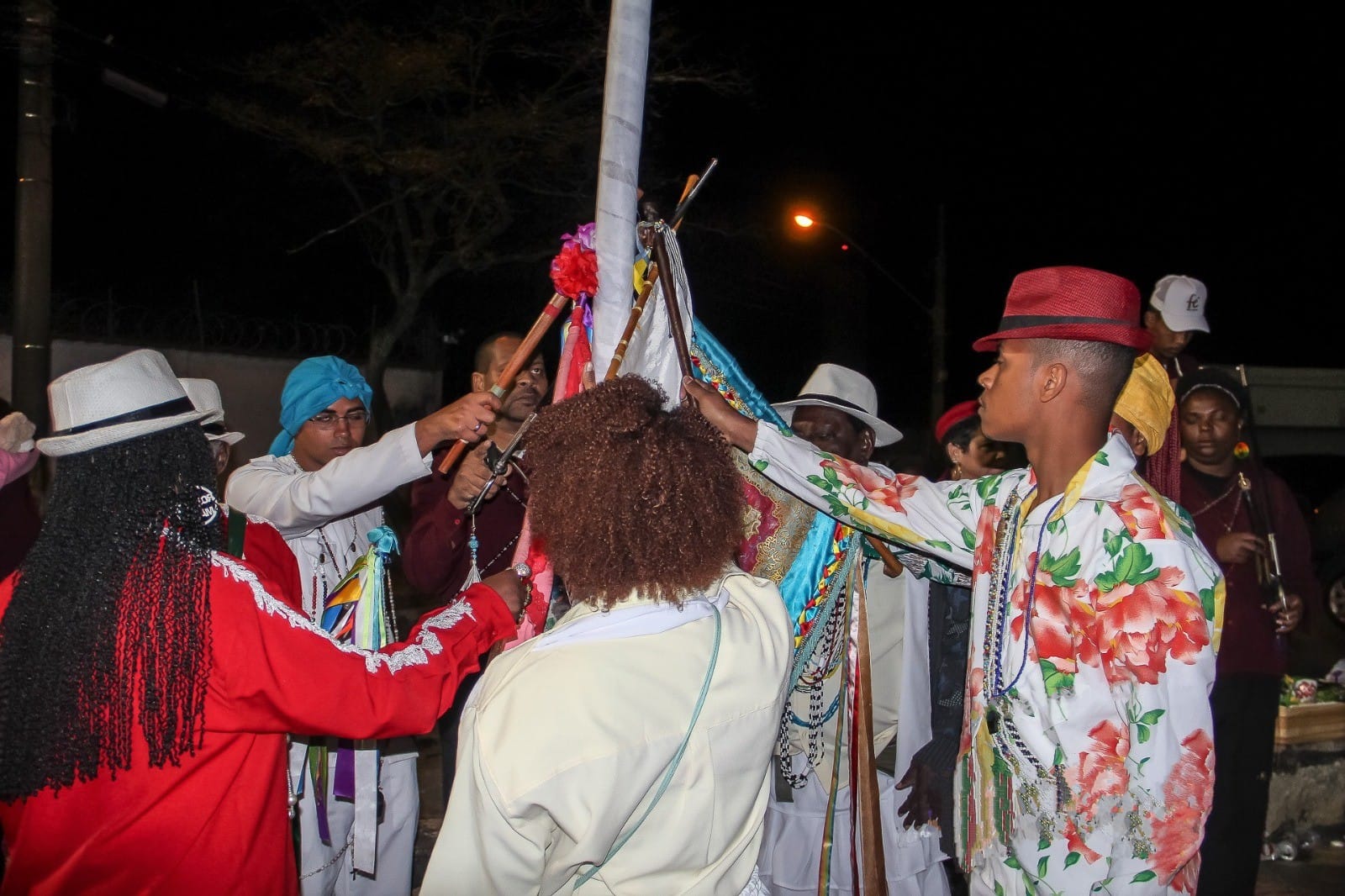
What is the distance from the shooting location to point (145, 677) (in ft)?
7.07

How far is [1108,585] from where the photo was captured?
7.45ft

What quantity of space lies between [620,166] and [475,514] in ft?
4.53

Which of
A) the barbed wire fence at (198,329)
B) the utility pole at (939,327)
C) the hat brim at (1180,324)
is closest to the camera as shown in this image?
the hat brim at (1180,324)

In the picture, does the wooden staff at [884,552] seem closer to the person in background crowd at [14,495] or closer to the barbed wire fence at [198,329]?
the person in background crowd at [14,495]

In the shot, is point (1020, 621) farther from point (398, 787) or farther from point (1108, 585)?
point (398, 787)

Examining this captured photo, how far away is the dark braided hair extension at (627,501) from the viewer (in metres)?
1.97

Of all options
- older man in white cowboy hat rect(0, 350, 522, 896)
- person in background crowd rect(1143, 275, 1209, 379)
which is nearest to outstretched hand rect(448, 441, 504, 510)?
older man in white cowboy hat rect(0, 350, 522, 896)

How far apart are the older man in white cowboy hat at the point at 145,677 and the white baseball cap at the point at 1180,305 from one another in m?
3.69

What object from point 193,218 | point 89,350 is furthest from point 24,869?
point 193,218

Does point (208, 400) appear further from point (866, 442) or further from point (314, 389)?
point (866, 442)

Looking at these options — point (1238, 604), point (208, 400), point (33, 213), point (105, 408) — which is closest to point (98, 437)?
point (105, 408)

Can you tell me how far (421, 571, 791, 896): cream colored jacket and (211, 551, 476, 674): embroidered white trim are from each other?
486 mm

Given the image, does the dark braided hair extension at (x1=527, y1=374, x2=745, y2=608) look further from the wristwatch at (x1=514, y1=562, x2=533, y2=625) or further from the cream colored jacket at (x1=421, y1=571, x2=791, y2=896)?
the wristwatch at (x1=514, y1=562, x2=533, y2=625)

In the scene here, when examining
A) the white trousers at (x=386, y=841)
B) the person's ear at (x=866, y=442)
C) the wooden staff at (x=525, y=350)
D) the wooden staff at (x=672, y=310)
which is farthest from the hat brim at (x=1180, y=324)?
the white trousers at (x=386, y=841)
